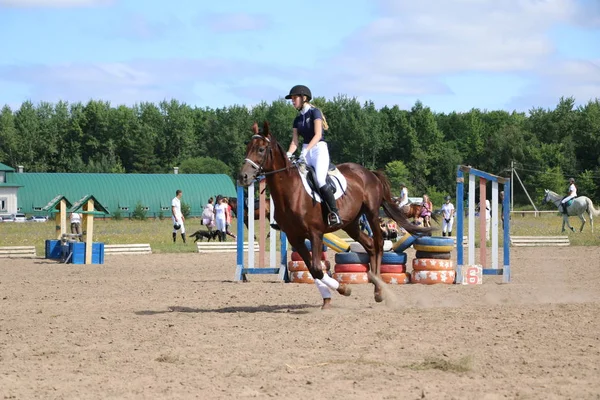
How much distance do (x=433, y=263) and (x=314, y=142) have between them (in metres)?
4.53

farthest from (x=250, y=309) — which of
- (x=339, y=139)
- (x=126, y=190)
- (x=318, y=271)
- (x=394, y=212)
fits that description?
(x=339, y=139)

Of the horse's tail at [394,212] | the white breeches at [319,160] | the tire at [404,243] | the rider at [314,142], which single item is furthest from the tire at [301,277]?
the white breeches at [319,160]

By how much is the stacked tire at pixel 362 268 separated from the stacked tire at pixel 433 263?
29 cm

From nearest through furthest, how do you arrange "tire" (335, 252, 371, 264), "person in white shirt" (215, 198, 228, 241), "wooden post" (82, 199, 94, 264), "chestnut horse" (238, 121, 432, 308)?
1. "chestnut horse" (238, 121, 432, 308)
2. "tire" (335, 252, 371, 264)
3. "wooden post" (82, 199, 94, 264)
4. "person in white shirt" (215, 198, 228, 241)

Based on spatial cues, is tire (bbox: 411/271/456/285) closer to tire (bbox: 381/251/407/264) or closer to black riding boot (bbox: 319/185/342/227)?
tire (bbox: 381/251/407/264)

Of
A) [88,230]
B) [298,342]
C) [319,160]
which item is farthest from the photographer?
[88,230]

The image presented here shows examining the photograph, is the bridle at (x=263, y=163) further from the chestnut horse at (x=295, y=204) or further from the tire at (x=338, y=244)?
the tire at (x=338, y=244)

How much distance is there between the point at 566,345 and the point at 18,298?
352 inches

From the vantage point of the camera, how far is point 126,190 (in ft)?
262

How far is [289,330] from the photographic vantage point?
9.68m

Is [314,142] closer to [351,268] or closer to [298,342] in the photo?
[298,342]

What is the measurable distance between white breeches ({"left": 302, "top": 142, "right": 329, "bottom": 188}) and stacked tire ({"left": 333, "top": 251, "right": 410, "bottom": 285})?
10.8ft

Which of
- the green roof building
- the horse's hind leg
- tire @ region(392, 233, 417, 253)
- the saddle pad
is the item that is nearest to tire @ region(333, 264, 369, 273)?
tire @ region(392, 233, 417, 253)

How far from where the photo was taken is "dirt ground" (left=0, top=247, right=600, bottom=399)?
22.2 feet
